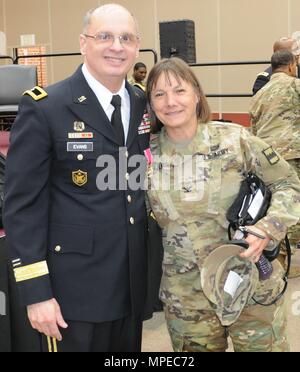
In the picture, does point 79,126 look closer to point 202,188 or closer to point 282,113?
point 202,188

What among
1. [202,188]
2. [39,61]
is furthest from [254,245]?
[39,61]

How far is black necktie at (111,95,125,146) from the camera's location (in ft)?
5.02

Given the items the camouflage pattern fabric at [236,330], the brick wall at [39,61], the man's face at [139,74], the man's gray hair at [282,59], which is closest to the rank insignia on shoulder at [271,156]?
the camouflage pattern fabric at [236,330]

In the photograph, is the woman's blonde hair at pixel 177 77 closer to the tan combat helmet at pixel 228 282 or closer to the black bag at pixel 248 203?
the black bag at pixel 248 203

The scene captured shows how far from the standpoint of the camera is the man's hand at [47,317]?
1444 mm

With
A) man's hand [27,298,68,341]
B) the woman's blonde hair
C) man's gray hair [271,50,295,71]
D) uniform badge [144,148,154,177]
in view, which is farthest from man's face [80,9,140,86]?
man's gray hair [271,50,295,71]

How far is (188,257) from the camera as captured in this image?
1.65m

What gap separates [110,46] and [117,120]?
0.21 m

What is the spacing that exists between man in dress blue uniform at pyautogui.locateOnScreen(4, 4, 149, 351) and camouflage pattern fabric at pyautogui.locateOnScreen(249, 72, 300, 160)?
229 cm

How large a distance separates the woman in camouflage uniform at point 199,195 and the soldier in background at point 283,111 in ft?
6.90

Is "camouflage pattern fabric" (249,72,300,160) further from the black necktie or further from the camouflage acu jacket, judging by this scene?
the black necktie

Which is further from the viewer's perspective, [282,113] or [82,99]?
[282,113]

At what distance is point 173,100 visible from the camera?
5.18 ft
